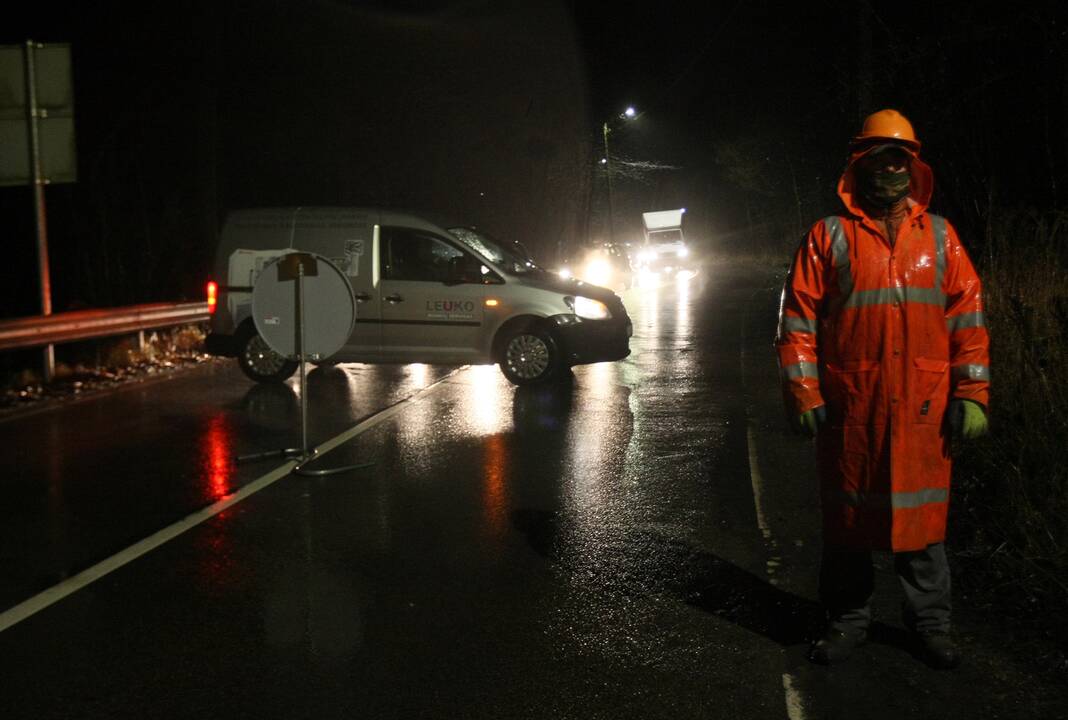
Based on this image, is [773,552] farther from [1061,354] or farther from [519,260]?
[519,260]

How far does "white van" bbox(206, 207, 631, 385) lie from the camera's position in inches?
512

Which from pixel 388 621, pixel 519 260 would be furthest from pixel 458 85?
pixel 388 621

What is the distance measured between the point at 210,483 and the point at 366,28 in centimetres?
2533

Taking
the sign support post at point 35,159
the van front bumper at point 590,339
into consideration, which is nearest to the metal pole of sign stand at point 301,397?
the van front bumper at point 590,339

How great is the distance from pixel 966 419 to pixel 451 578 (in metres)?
2.69

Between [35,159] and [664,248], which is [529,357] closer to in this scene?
[35,159]

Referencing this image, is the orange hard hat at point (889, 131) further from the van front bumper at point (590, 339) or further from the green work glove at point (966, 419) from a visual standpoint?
the van front bumper at point (590, 339)

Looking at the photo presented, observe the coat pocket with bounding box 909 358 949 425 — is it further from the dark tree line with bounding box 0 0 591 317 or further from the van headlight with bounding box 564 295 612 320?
the dark tree line with bounding box 0 0 591 317

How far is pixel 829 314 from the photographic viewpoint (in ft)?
14.9

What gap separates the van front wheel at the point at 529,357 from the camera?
42.5 feet

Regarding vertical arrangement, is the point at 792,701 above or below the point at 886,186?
below

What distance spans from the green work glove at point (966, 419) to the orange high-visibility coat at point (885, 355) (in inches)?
1.4

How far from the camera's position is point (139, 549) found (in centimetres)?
654

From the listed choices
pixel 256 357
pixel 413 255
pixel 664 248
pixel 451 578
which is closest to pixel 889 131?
pixel 451 578
